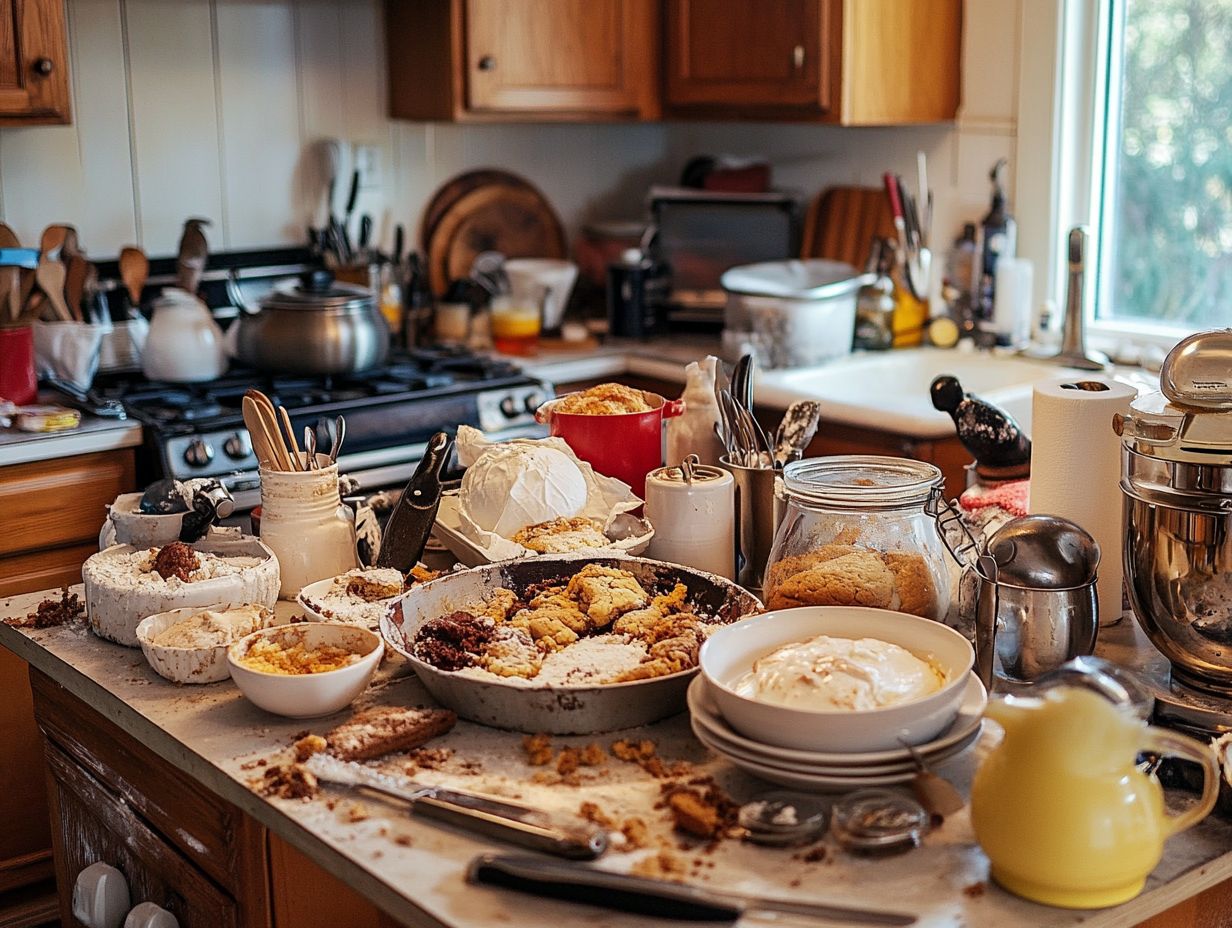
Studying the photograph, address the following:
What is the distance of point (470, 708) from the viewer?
4.54 ft

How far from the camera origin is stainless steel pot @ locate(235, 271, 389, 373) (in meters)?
3.06

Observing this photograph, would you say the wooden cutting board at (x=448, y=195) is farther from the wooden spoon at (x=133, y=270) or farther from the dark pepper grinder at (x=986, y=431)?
the dark pepper grinder at (x=986, y=431)

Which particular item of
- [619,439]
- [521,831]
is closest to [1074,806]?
[521,831]

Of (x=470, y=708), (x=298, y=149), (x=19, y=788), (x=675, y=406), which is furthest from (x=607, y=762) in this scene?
(x=298, y=149)

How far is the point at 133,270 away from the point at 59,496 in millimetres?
728

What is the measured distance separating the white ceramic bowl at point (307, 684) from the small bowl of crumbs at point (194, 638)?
44 millimetres

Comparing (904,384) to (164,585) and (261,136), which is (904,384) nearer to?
(261,136)

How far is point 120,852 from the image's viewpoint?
5.53ft

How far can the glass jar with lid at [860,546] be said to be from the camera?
1494mm

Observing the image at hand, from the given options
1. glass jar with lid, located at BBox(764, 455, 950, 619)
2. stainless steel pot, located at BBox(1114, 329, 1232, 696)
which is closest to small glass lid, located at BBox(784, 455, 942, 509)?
glass jar with lid, located at BBox(764, 455, 950, 619)

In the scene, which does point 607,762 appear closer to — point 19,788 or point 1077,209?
point 19,788

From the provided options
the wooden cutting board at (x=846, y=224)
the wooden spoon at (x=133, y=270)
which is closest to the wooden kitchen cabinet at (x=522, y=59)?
the wooden cutting board at (x=846, y=224)

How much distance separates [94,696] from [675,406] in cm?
84

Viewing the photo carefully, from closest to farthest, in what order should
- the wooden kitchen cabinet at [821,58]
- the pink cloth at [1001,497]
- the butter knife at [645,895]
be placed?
the butter knife at [645,895]
the pink cloth at [1001,497]
the wooden kitchen cabinet at [821,58]
